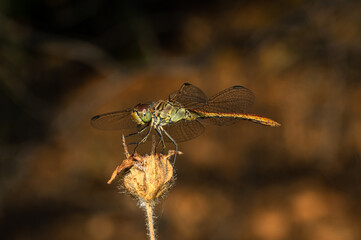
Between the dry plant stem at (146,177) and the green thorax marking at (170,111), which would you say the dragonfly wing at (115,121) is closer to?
the green thorax marking at (170,111)

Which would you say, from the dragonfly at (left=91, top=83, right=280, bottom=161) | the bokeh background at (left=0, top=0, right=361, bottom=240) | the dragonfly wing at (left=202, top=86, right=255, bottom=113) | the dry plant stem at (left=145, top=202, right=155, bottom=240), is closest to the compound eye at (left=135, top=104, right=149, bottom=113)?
the dragonfly at (left=91, top=83, right=280, bottom=161)

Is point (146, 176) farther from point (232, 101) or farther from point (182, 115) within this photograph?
point (232, 101)

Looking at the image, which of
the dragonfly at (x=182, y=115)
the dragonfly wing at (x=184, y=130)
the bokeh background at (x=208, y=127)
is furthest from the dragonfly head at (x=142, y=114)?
the bokeh background at (x=208, y=127)

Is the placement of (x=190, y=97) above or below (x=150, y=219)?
above

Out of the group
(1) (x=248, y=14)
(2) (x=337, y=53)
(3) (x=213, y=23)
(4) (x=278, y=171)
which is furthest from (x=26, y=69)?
(2) (x=337, y=53)

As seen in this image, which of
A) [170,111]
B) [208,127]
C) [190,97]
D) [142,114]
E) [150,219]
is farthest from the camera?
[208,127]

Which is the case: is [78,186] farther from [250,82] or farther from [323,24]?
[323,24]

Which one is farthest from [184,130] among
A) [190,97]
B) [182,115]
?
[190,97]

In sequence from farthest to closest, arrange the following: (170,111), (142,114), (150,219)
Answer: (170,111) < (142,114) < (150,219)
